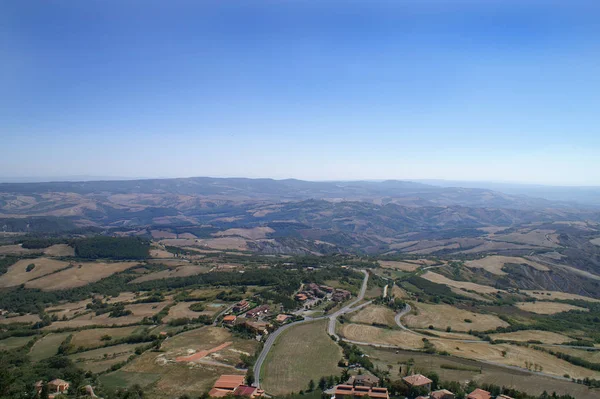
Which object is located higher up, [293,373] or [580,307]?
[293,373]

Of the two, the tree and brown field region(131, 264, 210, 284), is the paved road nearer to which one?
the tree

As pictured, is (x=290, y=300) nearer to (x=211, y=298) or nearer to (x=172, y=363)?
(x=211, y=298)

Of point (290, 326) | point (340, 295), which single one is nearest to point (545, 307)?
point (340, 295)

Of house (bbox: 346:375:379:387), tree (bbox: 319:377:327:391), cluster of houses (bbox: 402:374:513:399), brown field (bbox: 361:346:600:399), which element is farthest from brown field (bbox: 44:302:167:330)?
cluster of houses (bbox: 402:374:513:399)

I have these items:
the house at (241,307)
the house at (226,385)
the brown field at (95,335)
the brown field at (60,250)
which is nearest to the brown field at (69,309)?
the brown field at (95,335)

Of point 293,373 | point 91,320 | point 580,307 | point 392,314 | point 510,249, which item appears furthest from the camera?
point 510,249

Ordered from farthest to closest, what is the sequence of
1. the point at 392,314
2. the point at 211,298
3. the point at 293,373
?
1. the point at 211,298
2. the point at 392,314
3. the point at 293,373

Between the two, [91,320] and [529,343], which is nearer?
[529,343]

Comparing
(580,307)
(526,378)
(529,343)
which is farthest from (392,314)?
(580,307)
